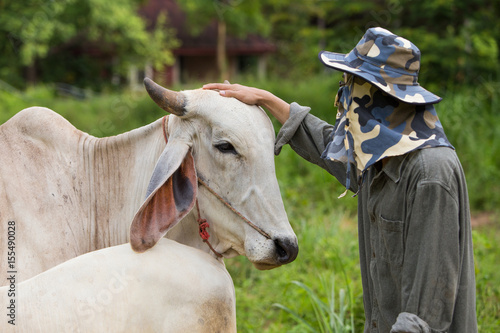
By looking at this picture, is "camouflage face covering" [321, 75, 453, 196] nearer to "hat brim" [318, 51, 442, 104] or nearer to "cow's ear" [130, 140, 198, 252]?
"hat brim" [318, 51, 442, 104]

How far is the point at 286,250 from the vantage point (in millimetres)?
2297

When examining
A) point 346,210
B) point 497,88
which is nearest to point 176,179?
point 346,210

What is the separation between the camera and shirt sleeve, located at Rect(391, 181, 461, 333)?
6.46ft

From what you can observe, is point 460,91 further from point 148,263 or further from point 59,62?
point 59,62

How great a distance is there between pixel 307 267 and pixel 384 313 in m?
3.09

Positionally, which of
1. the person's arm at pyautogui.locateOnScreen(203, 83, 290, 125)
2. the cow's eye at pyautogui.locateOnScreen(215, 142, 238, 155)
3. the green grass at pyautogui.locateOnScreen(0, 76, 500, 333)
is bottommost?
the green grass at pyautogui.locateOnScreen(0, 76, 500, 333)

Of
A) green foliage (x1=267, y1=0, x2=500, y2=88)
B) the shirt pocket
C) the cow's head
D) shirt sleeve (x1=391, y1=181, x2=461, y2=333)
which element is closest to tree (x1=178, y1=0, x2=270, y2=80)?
green foliage (x1=267, y1=0, x2=500, y2=88)

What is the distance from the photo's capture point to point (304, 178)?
8.05 metres

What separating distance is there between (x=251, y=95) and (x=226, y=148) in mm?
274

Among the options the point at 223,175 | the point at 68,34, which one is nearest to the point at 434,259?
the point at 223,175

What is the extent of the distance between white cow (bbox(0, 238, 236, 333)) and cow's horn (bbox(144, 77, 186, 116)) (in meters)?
0.72

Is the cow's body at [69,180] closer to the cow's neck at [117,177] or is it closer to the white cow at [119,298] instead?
the cow's neck at [117,177]

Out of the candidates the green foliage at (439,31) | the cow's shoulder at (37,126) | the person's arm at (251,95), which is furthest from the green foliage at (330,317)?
the green foliage at (439,31)

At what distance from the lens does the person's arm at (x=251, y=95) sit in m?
2.51
